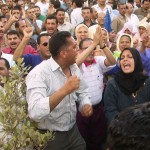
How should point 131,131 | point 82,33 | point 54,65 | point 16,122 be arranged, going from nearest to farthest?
1. point 131,131
2. point 16,122
3. point 54,65
4. point 82,33

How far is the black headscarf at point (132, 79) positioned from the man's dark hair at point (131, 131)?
9.46ft

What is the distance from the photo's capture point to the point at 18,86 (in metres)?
3.22

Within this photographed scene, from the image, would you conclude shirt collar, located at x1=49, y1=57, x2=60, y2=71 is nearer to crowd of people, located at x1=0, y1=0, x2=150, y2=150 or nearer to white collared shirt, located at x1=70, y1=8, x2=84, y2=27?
crowd of people, located at x1=0, y1=0, x2=150, y2=150

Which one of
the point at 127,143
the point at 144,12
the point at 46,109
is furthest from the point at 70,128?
the point at 144,12

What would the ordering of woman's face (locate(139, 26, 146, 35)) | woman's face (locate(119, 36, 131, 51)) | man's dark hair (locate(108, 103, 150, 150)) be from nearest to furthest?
man's dark hair (locate(108, 103, 150, 150)) < woman's face (locate(119, 36, 131, 51)) < woman's face (locate(139, 26, 146, 35))

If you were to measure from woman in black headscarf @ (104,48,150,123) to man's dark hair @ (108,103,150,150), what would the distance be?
2.80 meters

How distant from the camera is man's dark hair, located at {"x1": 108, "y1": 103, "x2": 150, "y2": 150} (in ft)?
3.47

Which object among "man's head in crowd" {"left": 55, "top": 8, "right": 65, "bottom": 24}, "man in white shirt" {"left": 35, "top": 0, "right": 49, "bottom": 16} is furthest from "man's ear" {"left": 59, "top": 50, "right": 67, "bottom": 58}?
"man in white shirt" {"left": 35, "top": 0, "right": 49, "bottom": 16}

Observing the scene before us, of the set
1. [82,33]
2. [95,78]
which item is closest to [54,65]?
[95,78]

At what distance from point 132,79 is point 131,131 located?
3.06 m

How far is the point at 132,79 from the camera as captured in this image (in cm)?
410

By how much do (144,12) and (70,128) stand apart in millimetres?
6601

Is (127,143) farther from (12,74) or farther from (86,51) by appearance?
(86,51)

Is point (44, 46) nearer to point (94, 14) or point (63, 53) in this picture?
point (63, 53)
